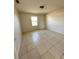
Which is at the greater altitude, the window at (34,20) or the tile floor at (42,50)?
the window at (34,20)

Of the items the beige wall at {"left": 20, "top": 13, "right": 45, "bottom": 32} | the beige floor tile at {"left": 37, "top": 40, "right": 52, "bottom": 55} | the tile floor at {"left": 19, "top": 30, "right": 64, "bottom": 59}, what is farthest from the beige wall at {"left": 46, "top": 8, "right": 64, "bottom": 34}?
the beige floor tile at {"left": 37, "top": 40, "right": 52, "bottom": 55}

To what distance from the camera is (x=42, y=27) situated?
27.8 feet

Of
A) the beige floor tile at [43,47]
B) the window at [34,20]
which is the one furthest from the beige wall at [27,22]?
the beige floor tile at [43,47]

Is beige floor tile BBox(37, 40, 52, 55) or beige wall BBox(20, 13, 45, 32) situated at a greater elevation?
beige wall BBox(20, 13, 45, 32)

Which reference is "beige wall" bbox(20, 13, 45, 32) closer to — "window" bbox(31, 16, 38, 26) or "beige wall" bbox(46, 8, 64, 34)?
"window" bbox(31, 16, 38, 26)

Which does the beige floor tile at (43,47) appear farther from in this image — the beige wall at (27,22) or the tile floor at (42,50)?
the beige wall at (27,22)

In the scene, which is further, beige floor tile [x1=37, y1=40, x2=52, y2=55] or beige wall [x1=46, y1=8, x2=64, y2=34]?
beige wall [x1=46, y1=8, x2=64, y2=34]

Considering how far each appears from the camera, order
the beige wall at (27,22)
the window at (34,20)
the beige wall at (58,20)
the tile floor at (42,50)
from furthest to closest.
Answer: the window at (34,20) < the beige wall at (27,22) < the beige wall at (58,20) < the tile floor at (42,50)

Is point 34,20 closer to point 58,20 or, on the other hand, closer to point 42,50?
point 58,20
